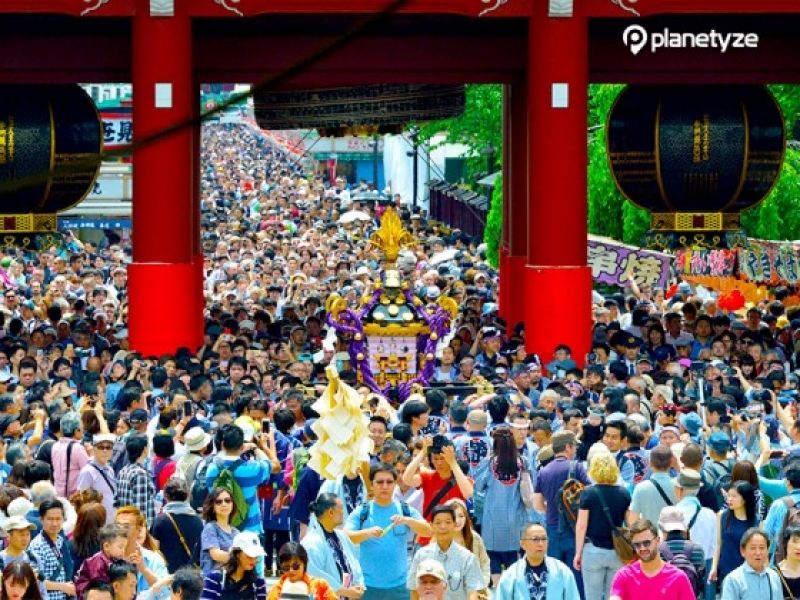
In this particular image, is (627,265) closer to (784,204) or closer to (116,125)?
(784,204)

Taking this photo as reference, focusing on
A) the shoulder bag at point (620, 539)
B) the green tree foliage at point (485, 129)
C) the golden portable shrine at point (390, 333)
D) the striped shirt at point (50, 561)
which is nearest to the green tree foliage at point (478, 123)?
the green tree foliage at point (485, 129)

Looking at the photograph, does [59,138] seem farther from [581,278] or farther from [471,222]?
[471,222]

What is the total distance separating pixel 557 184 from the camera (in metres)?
25.6

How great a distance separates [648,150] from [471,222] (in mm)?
33284

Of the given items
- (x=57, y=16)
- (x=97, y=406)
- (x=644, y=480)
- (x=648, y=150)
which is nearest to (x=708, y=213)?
(x=648, y=150)

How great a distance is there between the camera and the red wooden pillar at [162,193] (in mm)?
25094

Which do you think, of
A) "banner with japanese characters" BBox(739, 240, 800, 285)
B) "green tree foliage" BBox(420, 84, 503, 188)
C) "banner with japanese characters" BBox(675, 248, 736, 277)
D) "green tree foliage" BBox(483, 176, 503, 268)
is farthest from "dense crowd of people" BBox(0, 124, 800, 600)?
"green tree foliage" BBox(420, 84, 503, 188)

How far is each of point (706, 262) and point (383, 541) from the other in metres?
24.1

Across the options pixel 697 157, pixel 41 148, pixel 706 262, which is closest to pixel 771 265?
pixel 706 262

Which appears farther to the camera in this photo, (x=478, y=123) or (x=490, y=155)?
(x=490, y=155)

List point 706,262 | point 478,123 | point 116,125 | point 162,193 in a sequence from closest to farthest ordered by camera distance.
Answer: point 162,193 → point 706,262 → point 478,123 → point 116,125

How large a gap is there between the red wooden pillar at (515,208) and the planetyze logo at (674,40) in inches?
104

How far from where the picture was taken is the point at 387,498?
12.8 meters

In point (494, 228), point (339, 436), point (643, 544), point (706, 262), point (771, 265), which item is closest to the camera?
point (643, 544)
